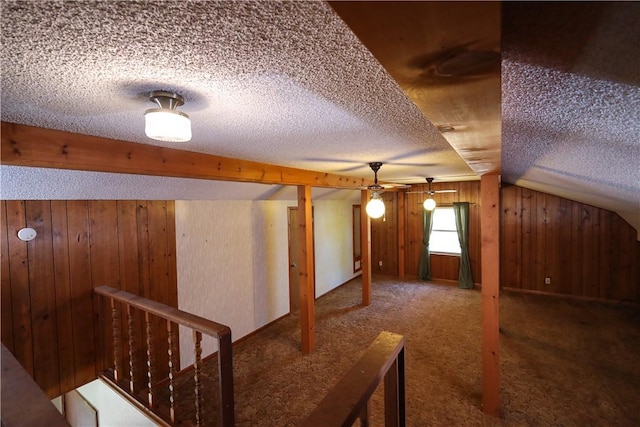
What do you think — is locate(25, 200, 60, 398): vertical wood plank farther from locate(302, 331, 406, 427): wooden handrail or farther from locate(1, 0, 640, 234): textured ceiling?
locate(302, 331, 406, 427): wooden handrail

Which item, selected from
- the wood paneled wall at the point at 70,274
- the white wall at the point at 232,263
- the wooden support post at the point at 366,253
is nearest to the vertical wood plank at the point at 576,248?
the wooden support post at the point at 366,253

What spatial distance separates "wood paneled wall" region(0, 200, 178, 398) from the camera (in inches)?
90.6

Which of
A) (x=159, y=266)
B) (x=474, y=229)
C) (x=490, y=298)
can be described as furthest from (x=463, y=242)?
(x=159, y=266)

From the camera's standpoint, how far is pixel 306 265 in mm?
3408

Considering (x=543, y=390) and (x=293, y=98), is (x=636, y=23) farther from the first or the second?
(x=543, y=390)

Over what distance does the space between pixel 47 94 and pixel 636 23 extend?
1.53m

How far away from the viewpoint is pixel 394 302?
199 inches

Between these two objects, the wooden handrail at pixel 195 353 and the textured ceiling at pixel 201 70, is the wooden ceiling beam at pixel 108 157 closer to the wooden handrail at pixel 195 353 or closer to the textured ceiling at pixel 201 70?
the textured ceiling at pixel 201 70

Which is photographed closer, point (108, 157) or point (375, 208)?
point (108, 157)

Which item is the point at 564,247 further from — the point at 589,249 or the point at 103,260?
the point at 103,260

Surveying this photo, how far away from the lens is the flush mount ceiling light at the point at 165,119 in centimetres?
97

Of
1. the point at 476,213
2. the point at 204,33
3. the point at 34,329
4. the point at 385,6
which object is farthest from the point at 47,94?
the point at 476,213

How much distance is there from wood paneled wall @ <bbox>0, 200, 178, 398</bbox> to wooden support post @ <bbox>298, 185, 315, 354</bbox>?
4.92ft

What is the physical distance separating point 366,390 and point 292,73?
0.99 metres
